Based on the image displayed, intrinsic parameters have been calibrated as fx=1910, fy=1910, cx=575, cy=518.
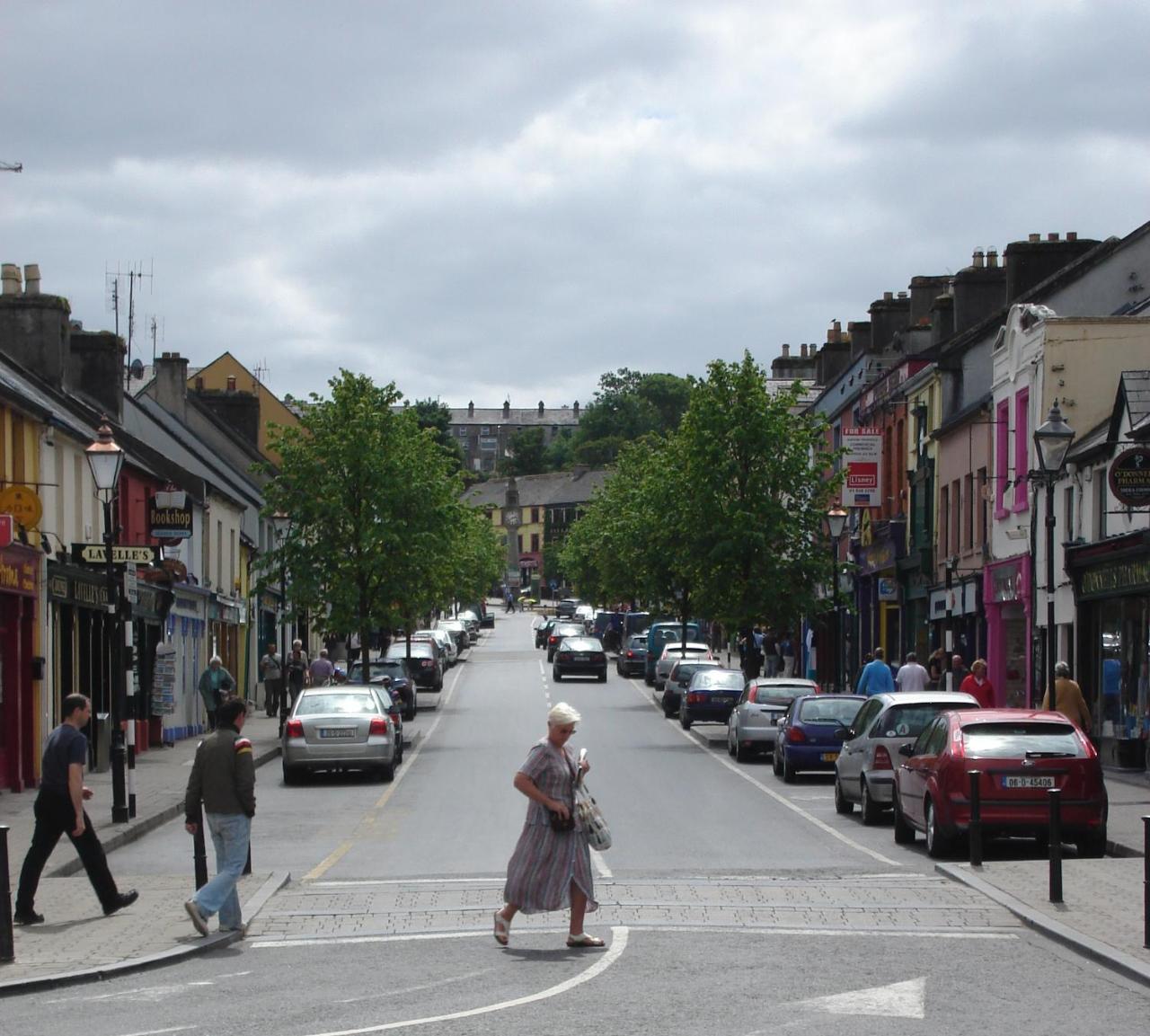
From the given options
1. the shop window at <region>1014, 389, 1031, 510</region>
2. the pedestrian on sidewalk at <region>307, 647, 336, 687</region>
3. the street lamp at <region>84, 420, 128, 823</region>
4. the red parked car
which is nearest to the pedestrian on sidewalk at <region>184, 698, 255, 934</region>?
the red parked car

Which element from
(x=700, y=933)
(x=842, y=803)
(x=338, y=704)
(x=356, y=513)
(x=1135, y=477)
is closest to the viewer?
(x=700, y=933)

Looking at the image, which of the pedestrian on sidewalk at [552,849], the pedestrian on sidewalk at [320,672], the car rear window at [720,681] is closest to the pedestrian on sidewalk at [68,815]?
the pedestrian on sidewalk at [552,849]

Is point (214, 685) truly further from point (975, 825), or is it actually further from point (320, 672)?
point (975, 825)

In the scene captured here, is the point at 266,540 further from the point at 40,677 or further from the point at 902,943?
the point at 902,943

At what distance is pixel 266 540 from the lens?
2520 inches

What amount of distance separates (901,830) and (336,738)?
12130 mm

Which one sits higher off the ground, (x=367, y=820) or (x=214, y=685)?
(x=214, y=685)

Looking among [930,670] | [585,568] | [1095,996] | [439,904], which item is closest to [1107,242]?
[930,670]

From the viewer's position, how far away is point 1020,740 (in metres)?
19.0

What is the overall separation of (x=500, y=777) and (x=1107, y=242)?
19923 millimetres

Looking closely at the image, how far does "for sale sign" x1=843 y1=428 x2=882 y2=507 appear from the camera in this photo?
53.1 metres

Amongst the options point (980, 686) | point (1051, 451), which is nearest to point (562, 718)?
point (1051, 451)

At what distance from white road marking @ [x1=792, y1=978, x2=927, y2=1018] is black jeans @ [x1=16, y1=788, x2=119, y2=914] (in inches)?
259

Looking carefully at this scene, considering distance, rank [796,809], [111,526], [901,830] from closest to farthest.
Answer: [901,830], [111,526], [796,809]
